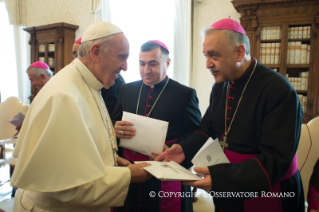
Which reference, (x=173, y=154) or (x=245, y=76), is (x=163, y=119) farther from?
(x=245, y=76)

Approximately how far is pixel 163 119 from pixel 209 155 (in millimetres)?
798

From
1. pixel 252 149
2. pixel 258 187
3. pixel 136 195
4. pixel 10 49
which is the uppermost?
pixel 10 49

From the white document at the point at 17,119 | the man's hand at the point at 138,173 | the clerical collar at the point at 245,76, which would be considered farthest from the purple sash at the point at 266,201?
the white document at the point at 17,119

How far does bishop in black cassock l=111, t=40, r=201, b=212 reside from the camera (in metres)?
2.05

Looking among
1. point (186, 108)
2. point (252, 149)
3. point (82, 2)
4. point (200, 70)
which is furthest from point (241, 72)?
point (82, 2)

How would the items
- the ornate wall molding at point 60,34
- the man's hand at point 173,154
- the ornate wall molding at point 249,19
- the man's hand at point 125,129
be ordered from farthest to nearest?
the ornate wall molding at point 60,34
the ornate wall molding at point 249,19
the man's hand at point 125,129
the man's hand at point 173,154

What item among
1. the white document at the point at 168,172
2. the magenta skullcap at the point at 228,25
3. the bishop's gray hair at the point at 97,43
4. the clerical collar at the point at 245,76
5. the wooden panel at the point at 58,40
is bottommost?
the white document at the point at 168,172

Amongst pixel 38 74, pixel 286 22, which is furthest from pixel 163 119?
pixel 286 22

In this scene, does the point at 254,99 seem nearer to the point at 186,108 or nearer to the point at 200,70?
the point at 186,108

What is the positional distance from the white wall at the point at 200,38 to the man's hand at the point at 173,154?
9.96 feet

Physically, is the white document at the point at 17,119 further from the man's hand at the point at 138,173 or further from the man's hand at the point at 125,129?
the man's hand at the point at 138,173

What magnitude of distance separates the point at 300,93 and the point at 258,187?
322 cm

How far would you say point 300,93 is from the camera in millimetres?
3984

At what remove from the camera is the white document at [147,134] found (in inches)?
71.4
